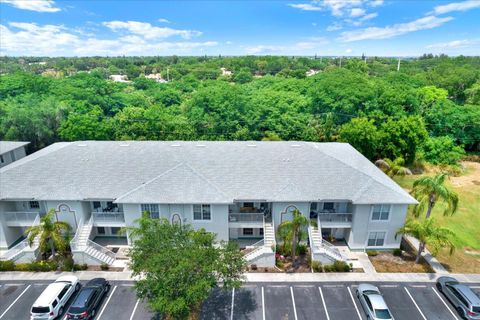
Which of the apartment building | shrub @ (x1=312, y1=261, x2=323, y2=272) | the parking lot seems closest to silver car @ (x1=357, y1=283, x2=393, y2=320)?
the parking lot

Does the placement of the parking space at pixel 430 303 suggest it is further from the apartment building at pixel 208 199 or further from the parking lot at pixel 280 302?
the apartment building at pixel 208 199

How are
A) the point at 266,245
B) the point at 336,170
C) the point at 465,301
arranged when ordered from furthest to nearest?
1. the point at 336,170
2. the point at 266,245
3. the point at 465,301

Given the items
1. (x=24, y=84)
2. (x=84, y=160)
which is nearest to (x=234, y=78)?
(x=24, y=84)

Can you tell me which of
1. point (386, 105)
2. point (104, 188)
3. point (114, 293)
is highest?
point (386, 105)

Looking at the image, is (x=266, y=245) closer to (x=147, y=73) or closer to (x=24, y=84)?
(x=24, y=84)

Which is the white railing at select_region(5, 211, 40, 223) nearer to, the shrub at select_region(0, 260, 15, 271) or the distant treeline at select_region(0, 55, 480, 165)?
the shrub at select_region(0, 260, 15, 271)

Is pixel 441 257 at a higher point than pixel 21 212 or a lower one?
lower

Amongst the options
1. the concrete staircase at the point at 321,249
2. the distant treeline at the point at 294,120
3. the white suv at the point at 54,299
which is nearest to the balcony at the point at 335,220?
the concrete staircase at the point at 321,249

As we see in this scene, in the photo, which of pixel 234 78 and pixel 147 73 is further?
pixel 147 73
